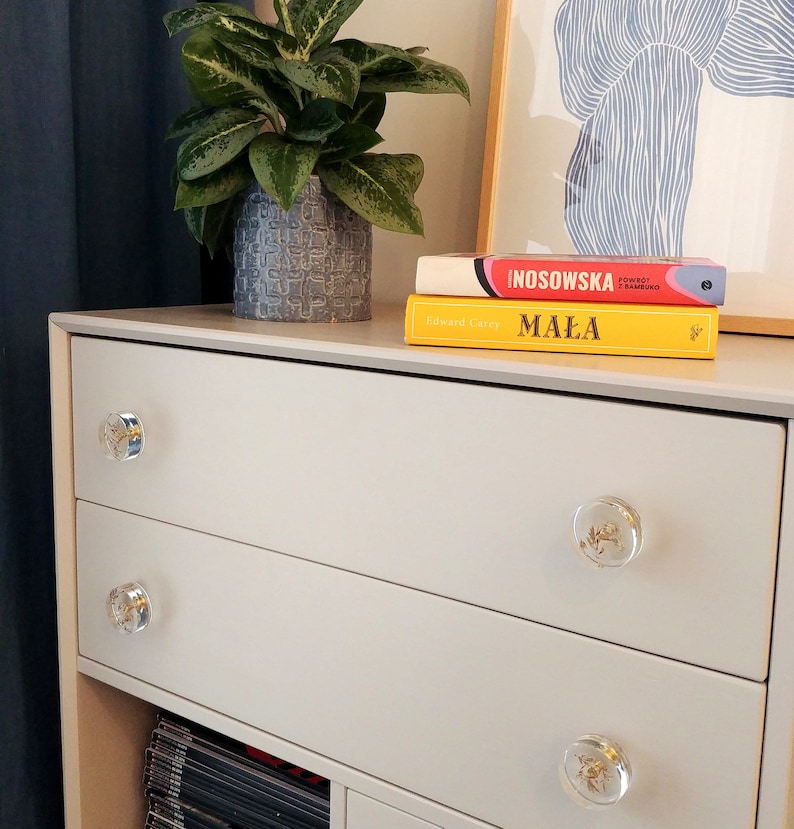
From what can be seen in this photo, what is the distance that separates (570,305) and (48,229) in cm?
66

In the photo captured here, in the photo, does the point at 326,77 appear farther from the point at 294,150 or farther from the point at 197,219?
the point at 197,219

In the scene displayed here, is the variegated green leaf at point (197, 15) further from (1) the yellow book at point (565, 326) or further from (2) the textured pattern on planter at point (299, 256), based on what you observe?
(1) the yellow book at point (565, 326)

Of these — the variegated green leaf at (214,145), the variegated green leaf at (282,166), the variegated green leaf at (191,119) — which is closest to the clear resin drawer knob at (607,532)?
the variegated green leaf at (282,166)

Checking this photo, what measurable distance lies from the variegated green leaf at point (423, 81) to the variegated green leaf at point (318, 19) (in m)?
0.06

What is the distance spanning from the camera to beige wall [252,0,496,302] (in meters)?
1.11

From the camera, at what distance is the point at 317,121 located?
84cm

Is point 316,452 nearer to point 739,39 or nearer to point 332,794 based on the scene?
point 332,794

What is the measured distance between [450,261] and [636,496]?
9.6 inches

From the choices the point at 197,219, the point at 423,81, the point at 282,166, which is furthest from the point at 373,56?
the point at 197,219

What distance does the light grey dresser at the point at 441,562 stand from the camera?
55 cm

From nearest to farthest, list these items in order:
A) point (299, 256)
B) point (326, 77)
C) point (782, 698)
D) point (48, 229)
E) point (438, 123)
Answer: point (782, 698) < point (326, 77) < point (299, 256) < point (48, 229) < point (438, 123)

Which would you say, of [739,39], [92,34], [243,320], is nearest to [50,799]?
[243,320]

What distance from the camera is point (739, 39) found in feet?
2.90

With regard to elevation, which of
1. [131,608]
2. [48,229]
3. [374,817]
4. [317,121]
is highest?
[317,121]
